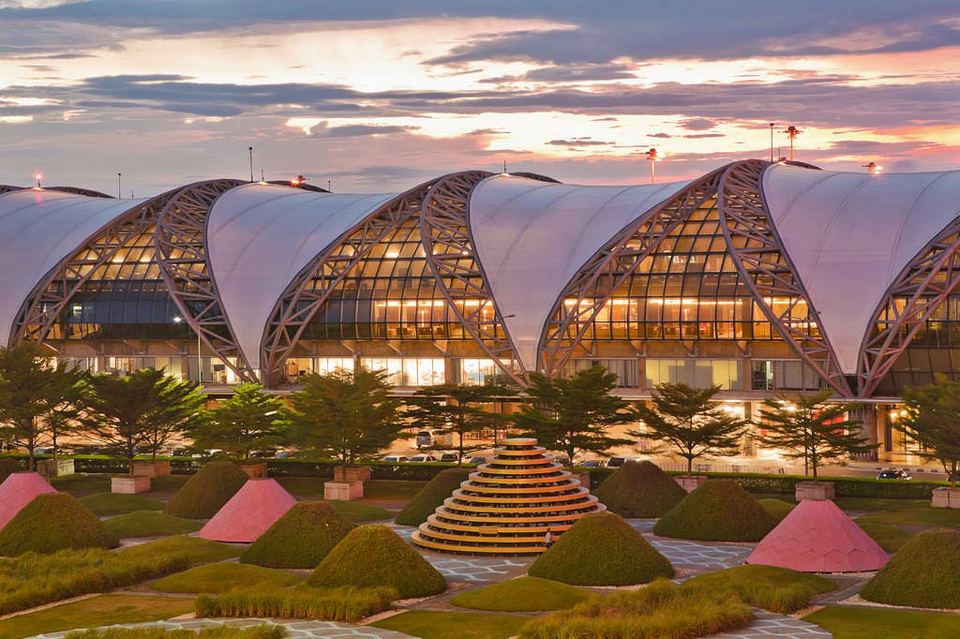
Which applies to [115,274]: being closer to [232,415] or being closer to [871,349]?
[232,415]

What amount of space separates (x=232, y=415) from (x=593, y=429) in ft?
77.6

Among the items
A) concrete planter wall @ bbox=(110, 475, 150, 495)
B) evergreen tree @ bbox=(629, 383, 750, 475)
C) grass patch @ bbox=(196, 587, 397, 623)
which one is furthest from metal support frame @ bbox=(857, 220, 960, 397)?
grass patch @ bbox=(196, 587, 397, 623)

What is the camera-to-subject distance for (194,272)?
138250 mm

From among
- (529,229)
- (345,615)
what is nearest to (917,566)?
(345,615)

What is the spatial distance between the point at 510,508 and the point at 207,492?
21.4m

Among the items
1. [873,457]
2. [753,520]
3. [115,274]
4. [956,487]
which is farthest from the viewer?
[115,274]

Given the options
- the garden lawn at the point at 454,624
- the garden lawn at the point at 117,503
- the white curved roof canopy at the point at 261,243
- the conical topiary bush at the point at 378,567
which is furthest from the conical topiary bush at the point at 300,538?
the white curved roof canopy at the point at 261,243

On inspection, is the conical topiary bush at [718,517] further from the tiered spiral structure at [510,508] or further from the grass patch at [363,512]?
the grass patch at [363,512]

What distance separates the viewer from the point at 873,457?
112 m

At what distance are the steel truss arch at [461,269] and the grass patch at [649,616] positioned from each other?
68.1m

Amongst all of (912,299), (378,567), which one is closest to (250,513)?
(378,567)

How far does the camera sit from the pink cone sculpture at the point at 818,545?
65.4 meters

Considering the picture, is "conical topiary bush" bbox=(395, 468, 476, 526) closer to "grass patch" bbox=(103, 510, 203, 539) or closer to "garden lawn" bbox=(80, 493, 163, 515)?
"grass patch" bbox=(103, 510, 203, 539)

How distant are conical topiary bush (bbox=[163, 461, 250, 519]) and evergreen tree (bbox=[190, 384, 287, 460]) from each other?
1227 cm
